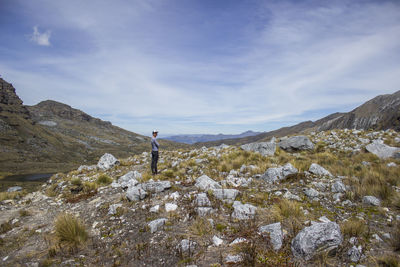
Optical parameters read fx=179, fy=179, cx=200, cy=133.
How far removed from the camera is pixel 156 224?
16.8 ft

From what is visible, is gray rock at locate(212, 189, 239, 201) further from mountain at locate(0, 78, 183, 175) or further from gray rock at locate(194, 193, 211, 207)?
mountain at locate(0, 78, 183, 175)

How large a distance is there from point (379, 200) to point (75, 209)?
1150 cm

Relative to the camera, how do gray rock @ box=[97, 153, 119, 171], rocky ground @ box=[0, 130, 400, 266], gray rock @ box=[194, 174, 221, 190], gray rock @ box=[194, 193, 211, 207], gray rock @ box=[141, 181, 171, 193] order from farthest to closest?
gray rock @ box=[97, 153, 119, 171]
gray rock @ box=[141, 181, 171, 193]
gray rock @ box=[194, 174, 221, 190]
gray rock @ box=[194, 193, 211, 207]
rocky ground @ box=[0, 130, 400, 266]

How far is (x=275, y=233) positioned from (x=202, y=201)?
260 centimetres

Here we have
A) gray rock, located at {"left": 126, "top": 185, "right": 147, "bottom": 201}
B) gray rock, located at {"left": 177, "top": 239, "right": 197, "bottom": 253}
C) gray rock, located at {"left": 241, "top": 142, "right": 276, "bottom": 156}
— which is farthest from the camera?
gray rock, located at {"left": 241, "top": 142, "right": 276, "bottom": 156}

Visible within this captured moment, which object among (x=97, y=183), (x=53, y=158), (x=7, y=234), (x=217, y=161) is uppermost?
(x=217, y=161)

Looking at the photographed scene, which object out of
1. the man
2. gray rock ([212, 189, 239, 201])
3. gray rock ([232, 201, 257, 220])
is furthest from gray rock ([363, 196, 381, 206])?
the man

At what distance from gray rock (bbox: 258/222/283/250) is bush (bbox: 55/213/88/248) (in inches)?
195

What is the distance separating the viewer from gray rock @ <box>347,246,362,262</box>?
3.40m

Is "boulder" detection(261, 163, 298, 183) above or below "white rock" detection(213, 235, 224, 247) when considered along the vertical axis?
above

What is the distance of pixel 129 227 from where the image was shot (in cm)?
543

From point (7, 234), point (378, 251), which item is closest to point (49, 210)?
point (7, 234)

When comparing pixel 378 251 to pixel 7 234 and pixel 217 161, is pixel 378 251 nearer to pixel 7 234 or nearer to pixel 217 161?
pixel 217 161

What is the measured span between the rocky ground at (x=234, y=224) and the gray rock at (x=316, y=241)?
18 millimetres
